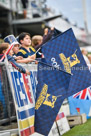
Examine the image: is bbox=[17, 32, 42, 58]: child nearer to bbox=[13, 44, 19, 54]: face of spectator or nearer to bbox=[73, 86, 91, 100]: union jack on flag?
bbox=[13, 44, 19, 54]: face of spectator

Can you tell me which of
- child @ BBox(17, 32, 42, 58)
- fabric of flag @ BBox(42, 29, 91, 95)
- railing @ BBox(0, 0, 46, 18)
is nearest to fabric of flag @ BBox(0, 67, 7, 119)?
fabric of flag @ BBox(42, 29, 91, 95)

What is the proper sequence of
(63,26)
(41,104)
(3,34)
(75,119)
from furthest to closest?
(63,26)
(3,34)
(75,119)
(41,104)

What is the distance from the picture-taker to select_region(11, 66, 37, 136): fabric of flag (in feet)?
17.4

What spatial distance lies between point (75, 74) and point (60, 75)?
3.14 ft

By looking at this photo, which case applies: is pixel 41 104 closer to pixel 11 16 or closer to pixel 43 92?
pixel 43 92

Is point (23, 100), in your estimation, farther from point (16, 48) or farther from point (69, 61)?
point (16, 48)

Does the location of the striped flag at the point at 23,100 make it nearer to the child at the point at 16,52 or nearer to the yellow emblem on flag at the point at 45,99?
the child at the point at 16,52

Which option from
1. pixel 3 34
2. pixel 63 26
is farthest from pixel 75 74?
pixel 63 26

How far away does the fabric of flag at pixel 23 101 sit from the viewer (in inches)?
209

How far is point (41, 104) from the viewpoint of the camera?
16.4ft

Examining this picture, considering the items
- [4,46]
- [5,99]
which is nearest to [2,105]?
[5,99]

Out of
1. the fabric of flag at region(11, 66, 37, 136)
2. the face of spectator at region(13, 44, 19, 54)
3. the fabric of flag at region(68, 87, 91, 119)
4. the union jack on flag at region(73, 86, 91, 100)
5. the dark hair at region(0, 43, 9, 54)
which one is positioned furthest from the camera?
the union jack on flag at region(73, 86, 91, 100)

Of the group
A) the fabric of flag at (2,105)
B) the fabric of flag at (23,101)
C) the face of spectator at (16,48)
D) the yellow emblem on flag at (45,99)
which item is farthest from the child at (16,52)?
the yellow emblem on flag at (45,99)

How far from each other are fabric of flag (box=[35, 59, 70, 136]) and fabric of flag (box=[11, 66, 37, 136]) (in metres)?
0.41
